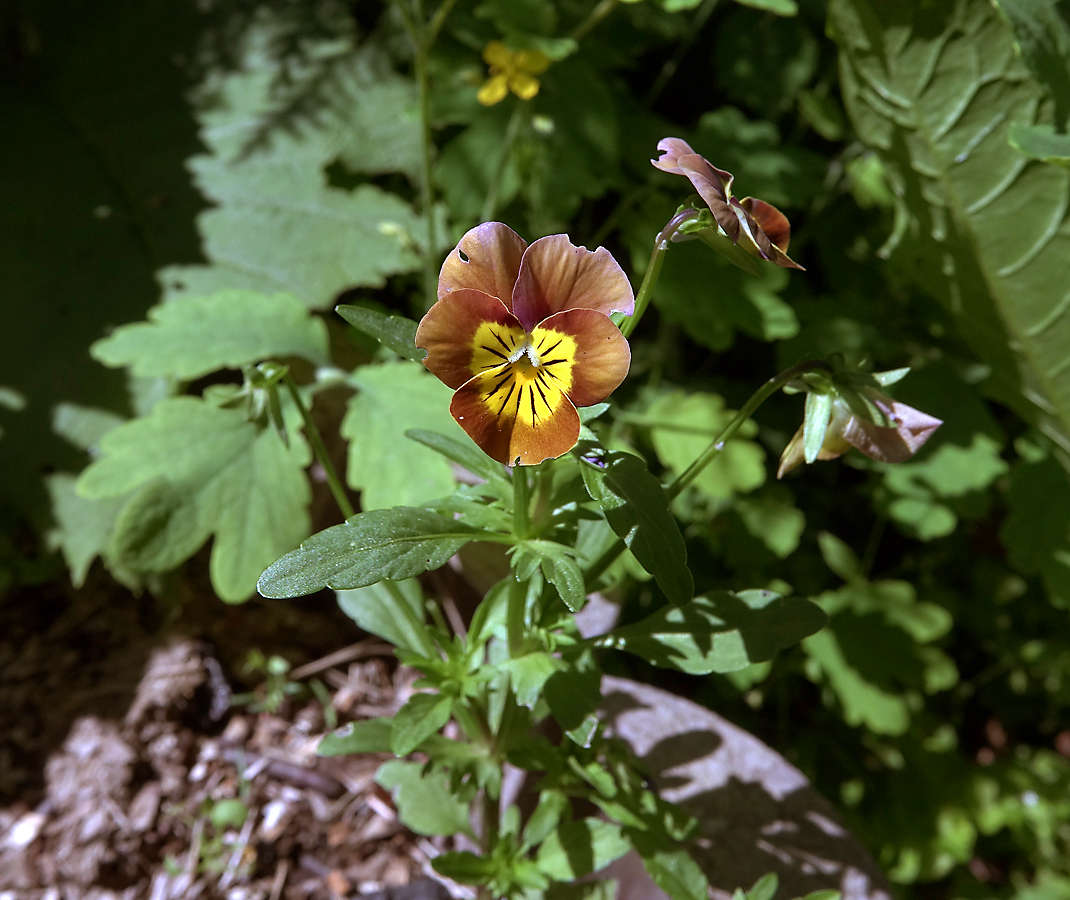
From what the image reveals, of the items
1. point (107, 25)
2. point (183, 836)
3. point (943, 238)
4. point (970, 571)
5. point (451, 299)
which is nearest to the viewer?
point (451, 299)

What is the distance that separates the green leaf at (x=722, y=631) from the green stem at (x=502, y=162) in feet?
3.00

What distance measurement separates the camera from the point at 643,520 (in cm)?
71

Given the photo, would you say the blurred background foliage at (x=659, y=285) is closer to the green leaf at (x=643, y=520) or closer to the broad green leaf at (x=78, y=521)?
the broad green leaf at (x=78, y=521)

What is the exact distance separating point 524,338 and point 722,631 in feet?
1.44

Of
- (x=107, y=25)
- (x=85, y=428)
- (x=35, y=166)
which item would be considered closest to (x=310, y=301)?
(x=85, y=428)

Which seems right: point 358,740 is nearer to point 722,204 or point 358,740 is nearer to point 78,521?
point 722,204

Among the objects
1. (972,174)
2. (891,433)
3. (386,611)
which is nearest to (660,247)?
(891,433)

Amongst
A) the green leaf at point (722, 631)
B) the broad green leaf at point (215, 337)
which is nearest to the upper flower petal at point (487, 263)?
the green leaf at point (722, 631)

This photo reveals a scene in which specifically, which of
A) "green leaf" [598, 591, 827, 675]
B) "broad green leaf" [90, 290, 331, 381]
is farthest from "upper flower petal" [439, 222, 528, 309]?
"broad green leaf" [90, 290, 331, 381]

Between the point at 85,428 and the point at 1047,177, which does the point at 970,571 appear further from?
the point at 85,428

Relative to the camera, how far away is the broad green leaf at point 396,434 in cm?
128

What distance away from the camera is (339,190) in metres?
1.85

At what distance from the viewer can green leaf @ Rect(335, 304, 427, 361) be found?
730 millimetres

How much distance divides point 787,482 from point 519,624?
4.42ft
